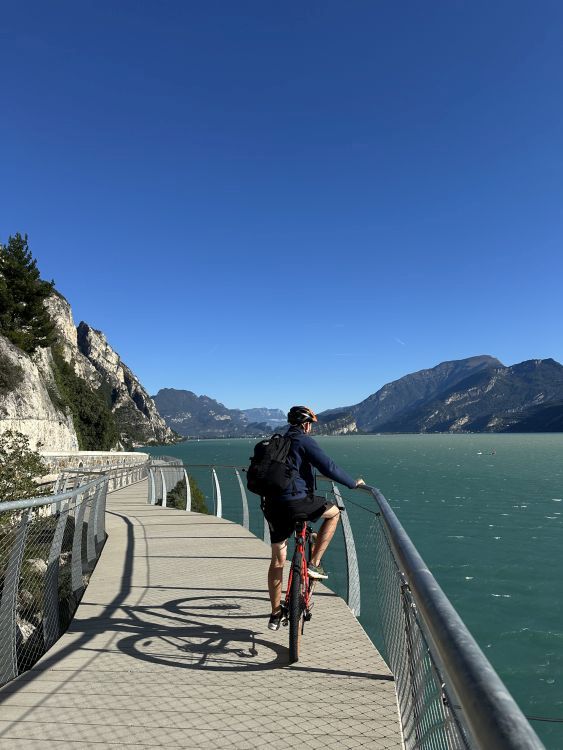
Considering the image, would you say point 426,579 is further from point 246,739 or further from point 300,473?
point 300,473

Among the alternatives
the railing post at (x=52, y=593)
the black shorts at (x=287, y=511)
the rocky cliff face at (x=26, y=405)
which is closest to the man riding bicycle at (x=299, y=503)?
the black shorts at (x=287, y=511)

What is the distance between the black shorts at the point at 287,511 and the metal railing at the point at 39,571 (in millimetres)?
1816

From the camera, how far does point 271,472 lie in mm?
4164

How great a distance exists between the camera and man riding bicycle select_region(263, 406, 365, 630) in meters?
4.21

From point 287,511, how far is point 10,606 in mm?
2240

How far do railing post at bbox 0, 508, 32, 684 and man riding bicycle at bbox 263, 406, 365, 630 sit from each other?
1.83 m

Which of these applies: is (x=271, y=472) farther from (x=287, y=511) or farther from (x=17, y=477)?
(x=17, y=477)

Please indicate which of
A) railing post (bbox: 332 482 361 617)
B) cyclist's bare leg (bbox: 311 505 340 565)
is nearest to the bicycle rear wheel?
cyclist's bare leg (bbox: 311 505 340 565)

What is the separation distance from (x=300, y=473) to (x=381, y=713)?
173cm

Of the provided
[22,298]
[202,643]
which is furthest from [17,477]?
[22,298]

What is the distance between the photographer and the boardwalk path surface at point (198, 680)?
3.02 m

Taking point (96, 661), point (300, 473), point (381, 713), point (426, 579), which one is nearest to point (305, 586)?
point (300, 473)

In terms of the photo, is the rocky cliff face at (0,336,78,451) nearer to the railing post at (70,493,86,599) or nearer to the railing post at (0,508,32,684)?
the railing post at (70,493,86,599)

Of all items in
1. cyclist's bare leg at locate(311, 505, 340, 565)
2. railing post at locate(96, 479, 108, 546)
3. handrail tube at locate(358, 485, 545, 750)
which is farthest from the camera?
railing post at locate(96, 479, 108, 546)
